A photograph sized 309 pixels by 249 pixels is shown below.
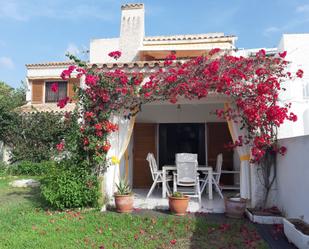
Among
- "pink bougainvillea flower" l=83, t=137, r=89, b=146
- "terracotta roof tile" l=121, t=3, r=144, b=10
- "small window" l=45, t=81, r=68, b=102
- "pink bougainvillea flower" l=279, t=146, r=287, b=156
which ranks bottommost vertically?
"pink bougainvillea flower" l=279, t=146, r=287, b=156

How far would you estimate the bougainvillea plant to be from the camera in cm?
655

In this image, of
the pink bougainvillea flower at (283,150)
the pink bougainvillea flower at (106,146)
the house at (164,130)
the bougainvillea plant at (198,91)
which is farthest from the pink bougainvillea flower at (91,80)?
the pink bougainvillea flower at (283,150)

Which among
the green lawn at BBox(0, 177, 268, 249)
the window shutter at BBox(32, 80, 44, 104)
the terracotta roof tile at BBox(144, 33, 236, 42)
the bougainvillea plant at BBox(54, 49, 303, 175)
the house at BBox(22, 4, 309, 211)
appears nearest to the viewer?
the green lawn at BBox(0, 177, 268, 249)

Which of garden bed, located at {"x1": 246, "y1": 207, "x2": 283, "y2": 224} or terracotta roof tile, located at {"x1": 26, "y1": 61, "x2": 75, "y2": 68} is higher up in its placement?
terracotta roof tile, located at {"x1": 26, "y1": 61, "x2": 75, "y2": 68}

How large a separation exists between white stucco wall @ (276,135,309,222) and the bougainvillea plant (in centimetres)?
37

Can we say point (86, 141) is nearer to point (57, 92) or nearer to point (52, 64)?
point (57, 92)

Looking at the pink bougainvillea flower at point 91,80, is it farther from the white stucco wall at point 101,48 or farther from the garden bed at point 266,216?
the white stucco wall at point 101,48

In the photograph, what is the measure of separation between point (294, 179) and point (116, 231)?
387cm

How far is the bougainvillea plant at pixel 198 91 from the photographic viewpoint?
6555 millimetres

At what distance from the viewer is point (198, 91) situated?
6.89 meters

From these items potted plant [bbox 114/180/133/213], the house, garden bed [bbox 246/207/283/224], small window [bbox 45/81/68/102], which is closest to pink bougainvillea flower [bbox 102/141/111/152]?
the house

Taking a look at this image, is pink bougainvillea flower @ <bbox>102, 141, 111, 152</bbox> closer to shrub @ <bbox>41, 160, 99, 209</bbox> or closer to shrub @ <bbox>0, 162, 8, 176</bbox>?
shrub @ <bbox>41, 160, 99, 209</bbox>

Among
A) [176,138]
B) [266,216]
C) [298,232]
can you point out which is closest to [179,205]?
[266,216]

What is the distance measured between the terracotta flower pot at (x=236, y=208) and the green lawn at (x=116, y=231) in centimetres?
27
